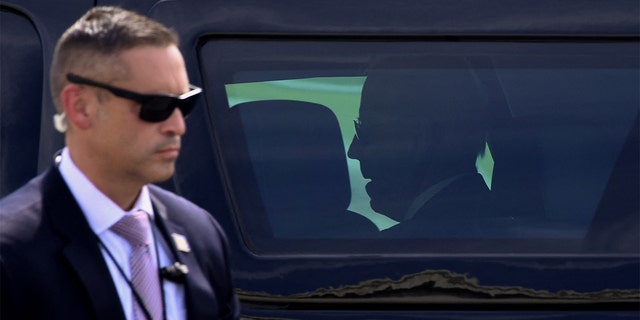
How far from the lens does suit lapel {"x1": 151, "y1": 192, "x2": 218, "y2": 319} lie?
1757mm

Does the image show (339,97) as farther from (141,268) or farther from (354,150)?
(141,268)

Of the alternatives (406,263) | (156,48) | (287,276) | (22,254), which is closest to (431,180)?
(406,263)

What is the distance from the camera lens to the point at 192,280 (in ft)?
5.79

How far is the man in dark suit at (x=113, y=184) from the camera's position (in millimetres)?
1660

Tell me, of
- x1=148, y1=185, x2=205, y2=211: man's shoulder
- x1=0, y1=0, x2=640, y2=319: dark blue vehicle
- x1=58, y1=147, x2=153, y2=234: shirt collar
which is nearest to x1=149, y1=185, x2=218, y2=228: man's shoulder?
x1=148, y1=185, x2=205, y2=211: man's shoulder

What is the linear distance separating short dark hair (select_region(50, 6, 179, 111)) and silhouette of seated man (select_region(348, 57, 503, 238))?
734 mm

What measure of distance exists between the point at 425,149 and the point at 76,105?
2.91ft

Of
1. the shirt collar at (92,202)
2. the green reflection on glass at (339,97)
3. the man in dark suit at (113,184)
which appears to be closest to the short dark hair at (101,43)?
the man in dark suit at (113,184)

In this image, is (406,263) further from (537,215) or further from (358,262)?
(537,215)

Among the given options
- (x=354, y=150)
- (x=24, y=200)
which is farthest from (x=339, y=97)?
(x=24, y=200)

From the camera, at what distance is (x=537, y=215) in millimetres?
2404

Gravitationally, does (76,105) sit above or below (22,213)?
above

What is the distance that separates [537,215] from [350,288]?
16.0 inches

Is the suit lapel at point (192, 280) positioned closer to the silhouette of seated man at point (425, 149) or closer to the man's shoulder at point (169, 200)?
the man's shoulder at point (169, 200)
